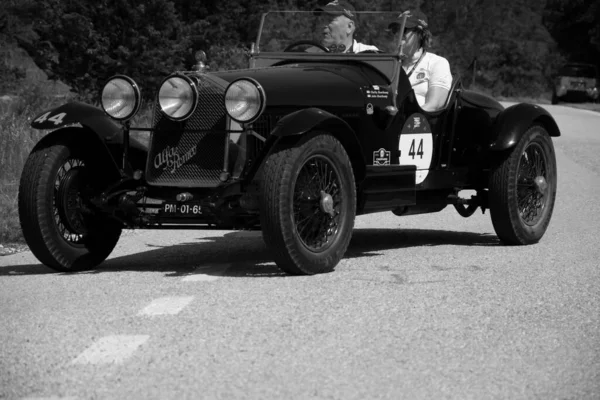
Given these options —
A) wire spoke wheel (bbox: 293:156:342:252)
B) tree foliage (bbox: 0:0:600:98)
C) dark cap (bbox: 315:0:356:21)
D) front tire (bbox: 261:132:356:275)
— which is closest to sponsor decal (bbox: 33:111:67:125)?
front tire (bbox: 261:132:356:275)

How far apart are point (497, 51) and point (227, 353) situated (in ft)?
215

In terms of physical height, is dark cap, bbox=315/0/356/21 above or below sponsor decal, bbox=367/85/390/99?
above

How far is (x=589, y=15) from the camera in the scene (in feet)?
217

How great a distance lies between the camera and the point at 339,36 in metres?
9.11

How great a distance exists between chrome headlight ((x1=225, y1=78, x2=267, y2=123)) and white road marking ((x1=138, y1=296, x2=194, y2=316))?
1.39m

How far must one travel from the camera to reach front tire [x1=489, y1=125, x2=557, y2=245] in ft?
30.3

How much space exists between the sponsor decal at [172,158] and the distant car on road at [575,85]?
46.9 meters

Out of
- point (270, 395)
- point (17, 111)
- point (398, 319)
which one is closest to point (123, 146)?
point (398, 319)

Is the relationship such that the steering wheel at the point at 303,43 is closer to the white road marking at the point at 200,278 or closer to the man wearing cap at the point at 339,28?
the man wearing cap at the point at 339,28

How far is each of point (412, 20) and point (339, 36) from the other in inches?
22.3

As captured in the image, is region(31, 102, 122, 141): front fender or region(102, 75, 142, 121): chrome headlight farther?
region(102, 75, 142, 121): chrome headlight

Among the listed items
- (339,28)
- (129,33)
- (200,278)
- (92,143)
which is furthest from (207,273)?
(129,33)

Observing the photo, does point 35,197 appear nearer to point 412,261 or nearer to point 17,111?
point 412,261

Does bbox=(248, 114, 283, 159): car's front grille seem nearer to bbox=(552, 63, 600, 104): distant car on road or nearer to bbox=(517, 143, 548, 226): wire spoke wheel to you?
bbox=(517, 143, 548, 226): wire spoke wheel
